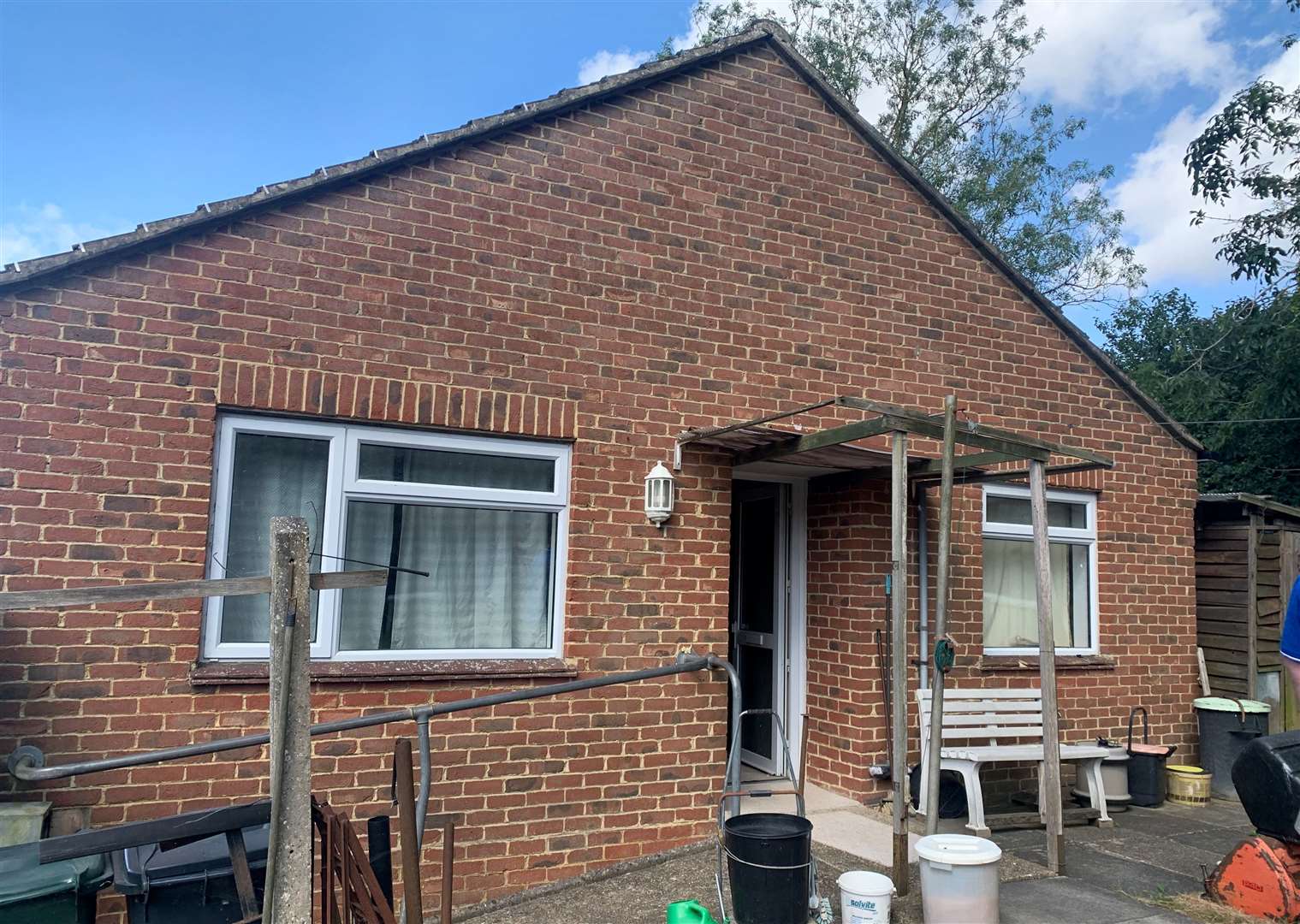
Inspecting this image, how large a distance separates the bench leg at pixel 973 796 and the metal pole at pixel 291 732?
4.40 m

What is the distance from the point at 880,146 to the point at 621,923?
5433mm

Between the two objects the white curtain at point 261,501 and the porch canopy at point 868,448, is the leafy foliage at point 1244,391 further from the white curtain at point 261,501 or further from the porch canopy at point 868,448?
the white curtain at point 261,501

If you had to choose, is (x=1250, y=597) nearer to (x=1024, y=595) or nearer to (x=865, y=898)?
(x=1024, y=595)

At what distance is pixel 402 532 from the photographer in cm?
524

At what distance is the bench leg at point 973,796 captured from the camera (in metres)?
5.85

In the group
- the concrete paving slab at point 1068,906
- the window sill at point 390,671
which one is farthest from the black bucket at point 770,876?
the window sill at point 390,671

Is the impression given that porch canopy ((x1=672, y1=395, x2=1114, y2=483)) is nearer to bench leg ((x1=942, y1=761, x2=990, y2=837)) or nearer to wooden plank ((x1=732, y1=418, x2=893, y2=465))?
wooden plank ((x1=732, y1=418, x2=893, y2=465))

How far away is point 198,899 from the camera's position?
11.1ft

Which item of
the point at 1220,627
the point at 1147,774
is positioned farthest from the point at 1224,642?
the point at 1147,774

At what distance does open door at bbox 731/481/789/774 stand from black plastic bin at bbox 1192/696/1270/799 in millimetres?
3605

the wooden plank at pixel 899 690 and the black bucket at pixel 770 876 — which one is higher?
the wooden plank at pixel 899 690

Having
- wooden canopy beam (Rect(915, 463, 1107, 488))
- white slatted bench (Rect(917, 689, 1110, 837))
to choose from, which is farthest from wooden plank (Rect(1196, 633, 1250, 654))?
wooden canopy beam (Rect(915, 463, 1107, 488))

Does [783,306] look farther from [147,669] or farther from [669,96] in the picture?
[147,669]

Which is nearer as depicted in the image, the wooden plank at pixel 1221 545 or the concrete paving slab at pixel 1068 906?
the concrete paving slab at pixel 1068 906
